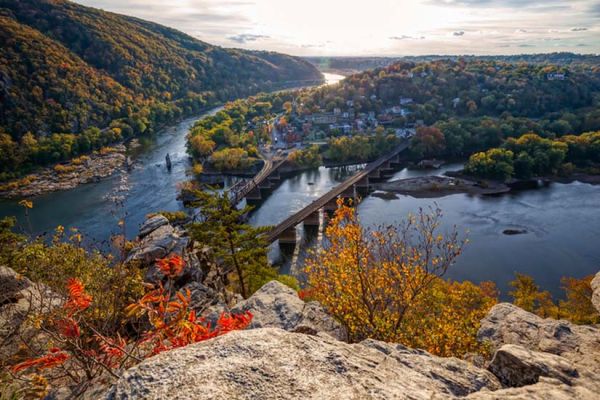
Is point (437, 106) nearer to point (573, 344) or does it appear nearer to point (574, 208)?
point (574, 208)

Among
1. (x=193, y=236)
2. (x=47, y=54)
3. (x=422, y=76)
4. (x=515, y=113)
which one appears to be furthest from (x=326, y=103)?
(x=193, y=236)

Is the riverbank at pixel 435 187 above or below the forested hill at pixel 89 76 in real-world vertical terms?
below

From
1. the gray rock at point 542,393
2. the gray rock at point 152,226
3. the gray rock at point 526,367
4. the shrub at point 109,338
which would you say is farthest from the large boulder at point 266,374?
the gray rock at point 152,226

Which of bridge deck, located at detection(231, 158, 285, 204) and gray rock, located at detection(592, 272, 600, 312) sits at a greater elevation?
gray rock, located at detection(592, 272, 600, 312)

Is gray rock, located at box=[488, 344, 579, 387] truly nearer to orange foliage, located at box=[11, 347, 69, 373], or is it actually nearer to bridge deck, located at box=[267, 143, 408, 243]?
orange foliage, located at box=[11, 347, 69, 373]

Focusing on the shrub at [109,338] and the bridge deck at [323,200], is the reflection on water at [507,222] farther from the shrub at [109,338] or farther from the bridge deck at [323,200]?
the shrub at [109,338]

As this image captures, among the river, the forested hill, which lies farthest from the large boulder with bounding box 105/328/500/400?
A: the forested hill
